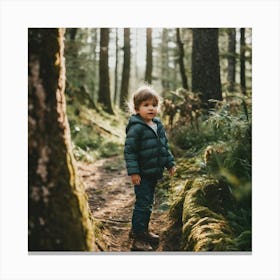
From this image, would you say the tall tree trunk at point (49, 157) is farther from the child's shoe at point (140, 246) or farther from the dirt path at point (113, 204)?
the child's shoe at point (140, 246)

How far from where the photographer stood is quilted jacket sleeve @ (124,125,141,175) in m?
3.36

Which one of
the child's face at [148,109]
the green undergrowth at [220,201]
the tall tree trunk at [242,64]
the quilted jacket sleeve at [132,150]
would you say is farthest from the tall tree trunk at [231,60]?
the quilted jacket sleeve at [132,150]

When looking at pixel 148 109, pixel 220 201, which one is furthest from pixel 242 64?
pixel 220 201

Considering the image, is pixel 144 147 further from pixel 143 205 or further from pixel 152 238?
pixel 152 238

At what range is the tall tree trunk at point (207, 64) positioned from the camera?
5207mm

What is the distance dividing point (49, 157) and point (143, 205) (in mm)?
1093

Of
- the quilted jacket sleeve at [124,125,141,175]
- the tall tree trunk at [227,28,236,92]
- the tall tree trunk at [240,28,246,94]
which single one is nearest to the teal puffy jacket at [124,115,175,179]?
the quilted jacket sleeve at [124,125,141,175]

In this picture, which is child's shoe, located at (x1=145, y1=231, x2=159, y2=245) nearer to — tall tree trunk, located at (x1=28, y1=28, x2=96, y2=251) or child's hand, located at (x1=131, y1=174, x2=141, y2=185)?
child's hand, located at (x1=131, y1=174, x2=141, y2=185)

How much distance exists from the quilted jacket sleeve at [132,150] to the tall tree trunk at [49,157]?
1.87 feet
